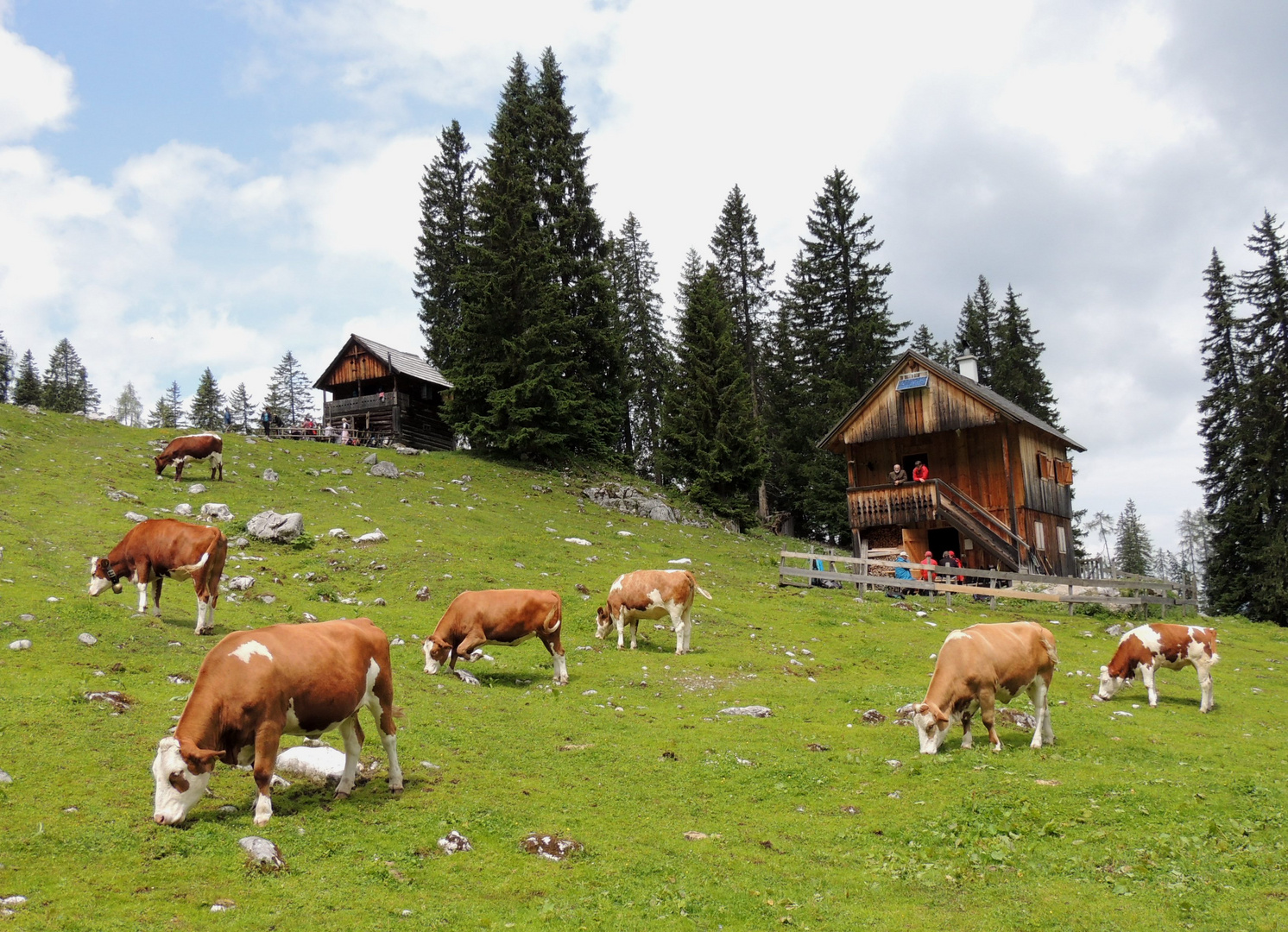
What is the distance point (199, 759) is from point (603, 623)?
38.9 ft

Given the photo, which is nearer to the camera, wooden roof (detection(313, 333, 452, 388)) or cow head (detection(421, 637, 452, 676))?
cow head (detection(421, 637, 452, 676))

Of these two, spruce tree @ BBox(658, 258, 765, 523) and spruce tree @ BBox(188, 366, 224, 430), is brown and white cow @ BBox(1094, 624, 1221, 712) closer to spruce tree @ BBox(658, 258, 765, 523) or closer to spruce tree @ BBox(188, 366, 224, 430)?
spruce tree @ BBox(658, 258, 765, 523)

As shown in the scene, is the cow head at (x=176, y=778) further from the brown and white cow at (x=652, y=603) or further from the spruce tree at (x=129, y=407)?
the spruce tree at (x=129, y=407)

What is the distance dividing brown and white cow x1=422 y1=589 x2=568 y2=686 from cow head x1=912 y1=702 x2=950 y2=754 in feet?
20.6

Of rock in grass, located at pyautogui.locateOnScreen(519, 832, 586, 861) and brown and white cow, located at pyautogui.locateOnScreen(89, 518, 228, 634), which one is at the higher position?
brown and white cow, located at pyautogui.locateOnScreen(89, 518, 228, 634)

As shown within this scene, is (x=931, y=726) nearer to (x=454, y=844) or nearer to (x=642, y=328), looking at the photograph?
(x=454, y=844)

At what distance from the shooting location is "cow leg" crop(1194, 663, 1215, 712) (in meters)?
16.3

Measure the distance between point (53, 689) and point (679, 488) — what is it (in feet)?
133

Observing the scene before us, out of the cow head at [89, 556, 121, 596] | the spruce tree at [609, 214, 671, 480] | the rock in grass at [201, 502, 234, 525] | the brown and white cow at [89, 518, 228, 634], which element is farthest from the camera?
the spruce tree at [609, 214, 671, 480]

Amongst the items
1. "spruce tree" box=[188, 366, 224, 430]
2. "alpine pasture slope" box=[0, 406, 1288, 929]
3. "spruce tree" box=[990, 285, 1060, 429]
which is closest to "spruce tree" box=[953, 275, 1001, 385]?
"spruce tree" box=[990, 285, 1060, 429]

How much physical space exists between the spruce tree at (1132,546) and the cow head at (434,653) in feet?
332

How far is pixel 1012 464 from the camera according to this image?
3503 centimetres

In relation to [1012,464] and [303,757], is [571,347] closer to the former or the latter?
[1012,464]

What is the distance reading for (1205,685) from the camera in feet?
53.6
